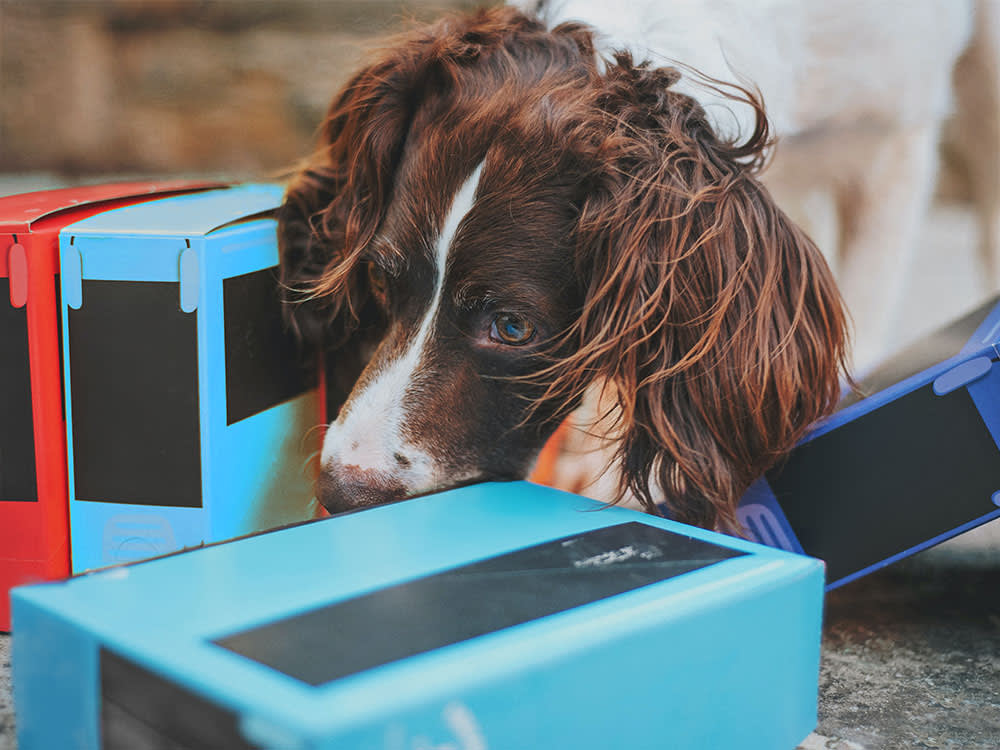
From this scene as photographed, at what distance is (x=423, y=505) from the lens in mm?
1262

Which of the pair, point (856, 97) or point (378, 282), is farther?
point (856, 97)

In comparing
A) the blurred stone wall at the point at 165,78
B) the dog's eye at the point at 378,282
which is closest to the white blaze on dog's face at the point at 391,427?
the dog's eye at the point at 378,282

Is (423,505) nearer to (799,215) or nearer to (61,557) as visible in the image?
(61,557)

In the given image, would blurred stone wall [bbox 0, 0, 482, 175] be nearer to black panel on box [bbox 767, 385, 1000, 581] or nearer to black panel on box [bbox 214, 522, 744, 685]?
black panel on box [bbox 767, 385, 1000, 581]

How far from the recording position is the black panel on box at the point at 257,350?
1429 mm

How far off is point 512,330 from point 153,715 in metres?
0.73

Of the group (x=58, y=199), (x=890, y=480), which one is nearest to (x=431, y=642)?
(x=890, y=480)

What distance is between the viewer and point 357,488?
134 centimetres

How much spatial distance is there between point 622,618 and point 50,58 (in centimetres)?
410

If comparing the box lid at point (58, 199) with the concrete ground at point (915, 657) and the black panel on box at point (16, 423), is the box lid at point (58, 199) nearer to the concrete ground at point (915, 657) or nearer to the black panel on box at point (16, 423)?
the black panel on box at point (16, 423)

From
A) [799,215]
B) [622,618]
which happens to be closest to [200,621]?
[622,618]

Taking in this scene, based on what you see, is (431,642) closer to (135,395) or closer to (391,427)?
(391,427)

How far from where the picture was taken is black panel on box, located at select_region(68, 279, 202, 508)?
1375 millimetres

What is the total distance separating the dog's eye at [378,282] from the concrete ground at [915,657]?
0.68m
